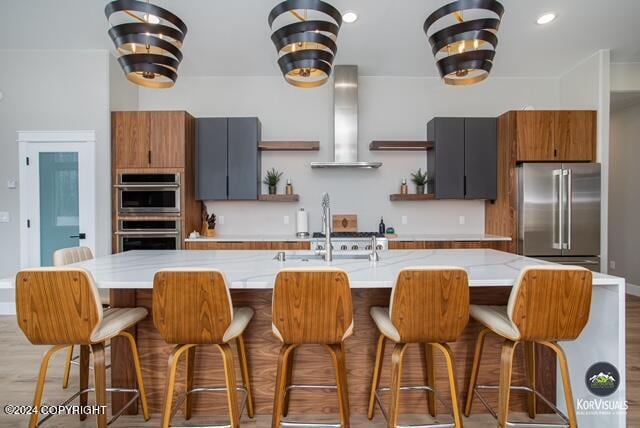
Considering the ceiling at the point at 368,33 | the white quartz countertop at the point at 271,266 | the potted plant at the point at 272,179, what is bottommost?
the white quartz countertop at the point at 271,266

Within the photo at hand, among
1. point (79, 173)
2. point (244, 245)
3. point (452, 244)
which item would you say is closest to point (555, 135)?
point (452, 244)

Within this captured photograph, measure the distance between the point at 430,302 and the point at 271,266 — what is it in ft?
2.95

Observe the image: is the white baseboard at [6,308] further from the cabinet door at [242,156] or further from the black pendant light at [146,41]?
the black pendant light at [146,41]

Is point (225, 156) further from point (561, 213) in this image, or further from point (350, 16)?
point (561, 213)

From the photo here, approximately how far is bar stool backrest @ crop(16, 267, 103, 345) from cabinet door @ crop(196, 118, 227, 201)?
105 inches

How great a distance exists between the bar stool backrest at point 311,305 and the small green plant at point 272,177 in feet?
9.94

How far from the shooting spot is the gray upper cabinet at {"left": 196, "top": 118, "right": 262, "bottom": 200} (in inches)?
162

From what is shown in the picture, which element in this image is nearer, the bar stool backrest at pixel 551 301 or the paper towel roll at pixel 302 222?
the bar stool backrest at pixel 551 301

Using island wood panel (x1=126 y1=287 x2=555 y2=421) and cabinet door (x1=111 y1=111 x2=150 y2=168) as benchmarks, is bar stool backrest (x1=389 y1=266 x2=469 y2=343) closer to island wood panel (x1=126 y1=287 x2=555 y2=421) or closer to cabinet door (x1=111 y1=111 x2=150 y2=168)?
island wood panel (x1=126 y1=287 x2=555 y2=421)

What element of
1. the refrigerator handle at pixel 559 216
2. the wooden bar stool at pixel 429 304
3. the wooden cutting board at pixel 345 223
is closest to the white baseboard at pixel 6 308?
the wooden cutting board at pixel 345 223

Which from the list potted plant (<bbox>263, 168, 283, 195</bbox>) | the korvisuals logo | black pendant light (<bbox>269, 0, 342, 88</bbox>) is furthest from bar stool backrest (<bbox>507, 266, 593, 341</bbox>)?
potted plant (<bbox>263, 168, 283, 195</bbox>)

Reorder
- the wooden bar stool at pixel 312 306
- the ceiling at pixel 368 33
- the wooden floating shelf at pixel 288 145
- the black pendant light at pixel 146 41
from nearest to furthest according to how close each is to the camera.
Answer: the wooden bar stool at pixel 312 306, the black pendant light at pixel 146 41, the ceiling at pixel 368 33, the wooden floating shelf at pixel 288 145

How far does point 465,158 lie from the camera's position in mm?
4121

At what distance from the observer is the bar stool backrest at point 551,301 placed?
1501 millimetres
